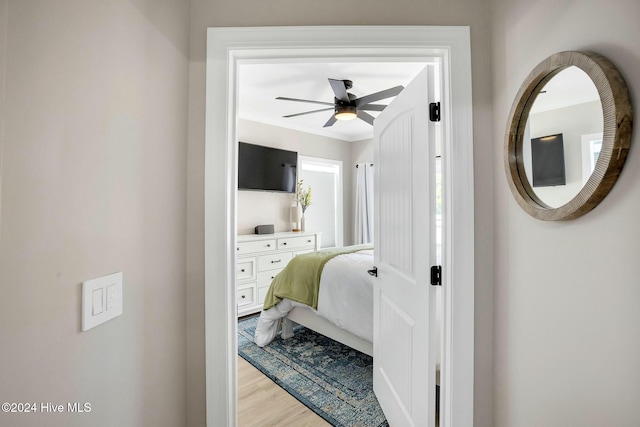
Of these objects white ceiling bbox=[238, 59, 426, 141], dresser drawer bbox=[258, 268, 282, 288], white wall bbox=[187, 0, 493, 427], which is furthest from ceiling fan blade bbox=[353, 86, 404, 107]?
dresser drawer bbox=[258, 268, 282, 288]

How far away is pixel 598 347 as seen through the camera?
68 cm

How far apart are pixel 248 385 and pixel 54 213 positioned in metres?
1.90

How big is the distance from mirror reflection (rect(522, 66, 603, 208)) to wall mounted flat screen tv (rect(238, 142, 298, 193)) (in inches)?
130

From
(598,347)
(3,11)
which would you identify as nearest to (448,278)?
(598,347)

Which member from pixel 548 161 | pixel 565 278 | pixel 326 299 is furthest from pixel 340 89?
pixel 565 278

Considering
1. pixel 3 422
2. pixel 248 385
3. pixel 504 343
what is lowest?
pixel 248 385

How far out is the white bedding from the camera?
2.08 meters

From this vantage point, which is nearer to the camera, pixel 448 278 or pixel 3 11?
pixel 3 11

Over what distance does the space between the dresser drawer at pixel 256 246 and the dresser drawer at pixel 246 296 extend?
48cm

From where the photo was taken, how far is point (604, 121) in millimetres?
639

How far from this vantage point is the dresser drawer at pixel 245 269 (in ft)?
11.1

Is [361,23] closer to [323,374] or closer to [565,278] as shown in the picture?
[565,278]

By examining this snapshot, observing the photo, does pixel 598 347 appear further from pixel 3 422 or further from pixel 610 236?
pixel 3 422

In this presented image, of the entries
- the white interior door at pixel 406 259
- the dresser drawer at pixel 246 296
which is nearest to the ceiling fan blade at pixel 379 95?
the white interior door at pixel 406 259
